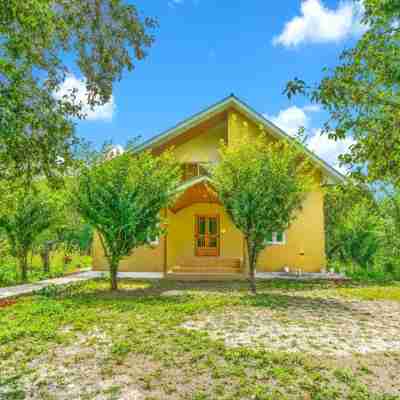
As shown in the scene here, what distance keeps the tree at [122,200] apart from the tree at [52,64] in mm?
4492

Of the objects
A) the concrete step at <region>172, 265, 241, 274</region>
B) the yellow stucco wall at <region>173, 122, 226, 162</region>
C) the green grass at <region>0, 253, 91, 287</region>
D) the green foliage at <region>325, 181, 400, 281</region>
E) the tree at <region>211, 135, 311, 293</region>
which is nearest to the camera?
the tree at <region>211, 135, 311, 293</region>

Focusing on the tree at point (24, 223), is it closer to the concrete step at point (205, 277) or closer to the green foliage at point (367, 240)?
the concrete step at point (205, 277)

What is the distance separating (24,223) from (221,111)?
31.1ft

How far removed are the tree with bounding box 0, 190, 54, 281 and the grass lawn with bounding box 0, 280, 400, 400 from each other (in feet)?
14.1

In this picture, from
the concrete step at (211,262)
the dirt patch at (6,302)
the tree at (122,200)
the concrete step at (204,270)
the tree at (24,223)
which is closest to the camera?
the dirt patch at (6,302)

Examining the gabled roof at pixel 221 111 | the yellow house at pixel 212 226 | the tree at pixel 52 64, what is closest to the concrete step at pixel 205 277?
the yellow house at pixel 212 226

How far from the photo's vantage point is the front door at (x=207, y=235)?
16109mm

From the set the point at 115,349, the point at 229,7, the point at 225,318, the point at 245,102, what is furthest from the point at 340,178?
the point at 115,349

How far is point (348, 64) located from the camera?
152 inches

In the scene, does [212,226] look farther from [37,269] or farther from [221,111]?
[37,269]

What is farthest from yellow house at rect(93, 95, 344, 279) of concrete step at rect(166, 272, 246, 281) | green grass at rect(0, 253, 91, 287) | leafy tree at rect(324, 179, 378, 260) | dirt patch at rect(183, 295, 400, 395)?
dirt patch at rect(183, 295, 400, 395)

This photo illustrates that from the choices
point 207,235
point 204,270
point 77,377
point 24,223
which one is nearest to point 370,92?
point 77,377

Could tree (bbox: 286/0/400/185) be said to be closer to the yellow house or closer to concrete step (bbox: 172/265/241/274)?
the yellow house

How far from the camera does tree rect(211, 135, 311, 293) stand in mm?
9359
